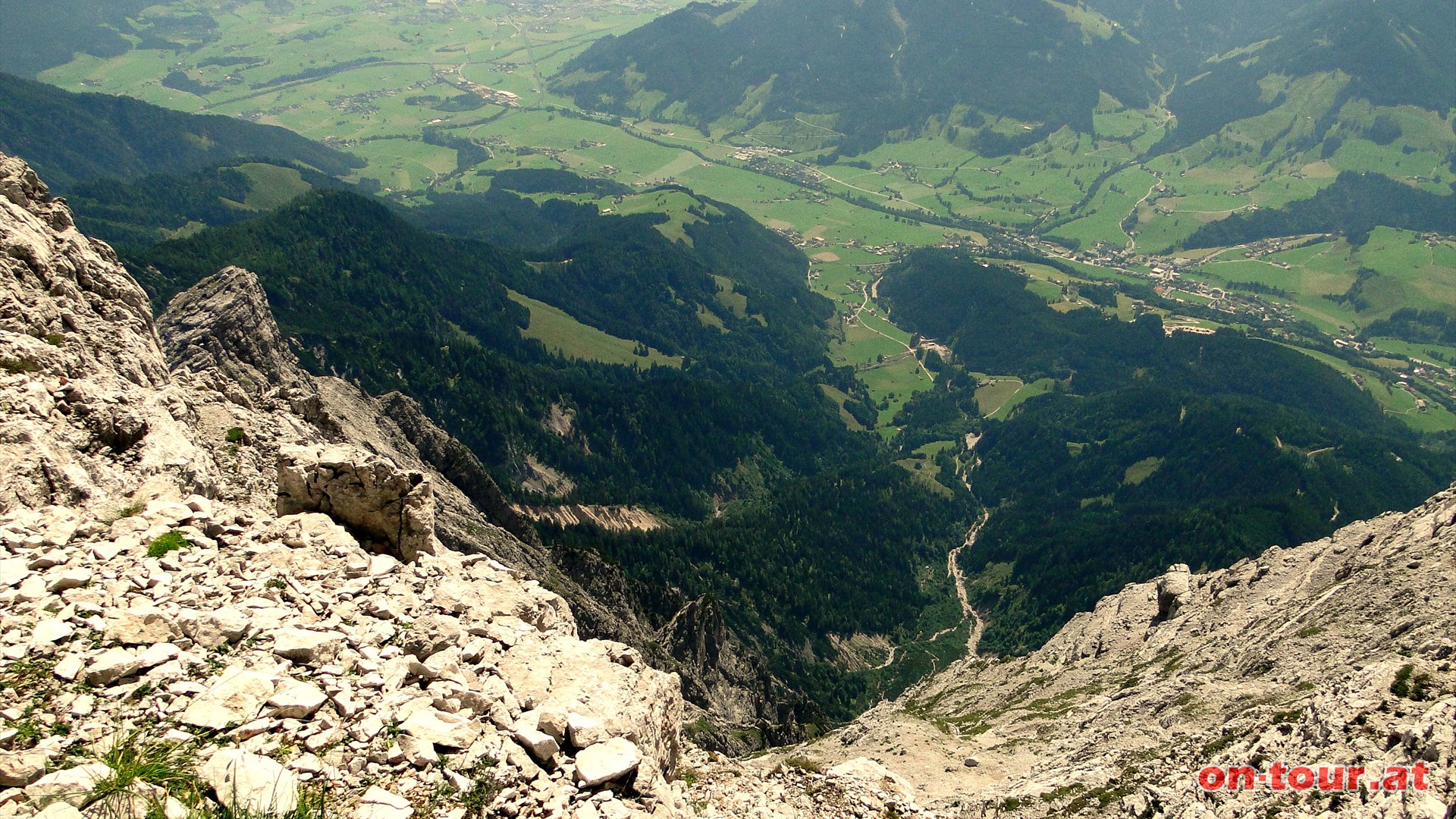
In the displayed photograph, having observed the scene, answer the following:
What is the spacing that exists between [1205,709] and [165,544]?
6808cm

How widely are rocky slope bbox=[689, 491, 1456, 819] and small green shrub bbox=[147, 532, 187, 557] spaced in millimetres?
24220

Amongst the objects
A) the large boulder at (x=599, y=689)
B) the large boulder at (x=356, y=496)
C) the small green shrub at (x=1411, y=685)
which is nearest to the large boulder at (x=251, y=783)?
the large boulder at (x=599, y=689)

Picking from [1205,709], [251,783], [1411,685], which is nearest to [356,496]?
[251,783]

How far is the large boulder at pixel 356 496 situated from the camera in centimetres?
3778

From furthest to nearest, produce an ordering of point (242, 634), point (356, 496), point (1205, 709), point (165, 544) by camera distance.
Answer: point (1205, 709) → point (356, 496) → point (165, 544) → point (242, 634)

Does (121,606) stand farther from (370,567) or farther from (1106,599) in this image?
(1106,599)

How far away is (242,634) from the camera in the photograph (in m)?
24.5

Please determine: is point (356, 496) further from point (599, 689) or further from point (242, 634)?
point (599, 689)

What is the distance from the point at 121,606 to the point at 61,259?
32.2 metres

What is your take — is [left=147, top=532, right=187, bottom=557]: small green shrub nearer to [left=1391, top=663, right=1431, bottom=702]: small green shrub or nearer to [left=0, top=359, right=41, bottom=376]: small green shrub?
[left=0, top=359, right=41, bottom=376]: small green shrub

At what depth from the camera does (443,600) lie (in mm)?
32188

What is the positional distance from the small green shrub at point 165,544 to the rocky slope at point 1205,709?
2422 centimetres

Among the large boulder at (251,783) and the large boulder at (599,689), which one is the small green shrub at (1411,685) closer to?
the large boulder at (599,689)

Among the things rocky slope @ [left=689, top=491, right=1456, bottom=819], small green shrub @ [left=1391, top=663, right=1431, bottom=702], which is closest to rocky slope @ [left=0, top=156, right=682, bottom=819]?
rocky slope @ [left=689, top=491, right=1456, bottom=819]
